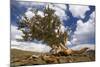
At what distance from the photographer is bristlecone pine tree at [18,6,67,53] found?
2.30m

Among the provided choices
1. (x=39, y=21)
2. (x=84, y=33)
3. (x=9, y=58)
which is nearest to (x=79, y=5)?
(x=84, y=33)

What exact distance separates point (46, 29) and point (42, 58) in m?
0.33

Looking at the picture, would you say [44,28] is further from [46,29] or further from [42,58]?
[42,58]

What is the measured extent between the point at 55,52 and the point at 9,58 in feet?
1.73

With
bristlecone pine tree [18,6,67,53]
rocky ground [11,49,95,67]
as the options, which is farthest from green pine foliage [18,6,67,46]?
rocky ground [11,49,95,67]

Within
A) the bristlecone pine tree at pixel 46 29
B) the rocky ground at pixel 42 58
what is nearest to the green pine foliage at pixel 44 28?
the bristlecone pine tree at pixel 46 29

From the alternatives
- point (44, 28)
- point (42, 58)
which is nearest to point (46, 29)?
point (44, 28)

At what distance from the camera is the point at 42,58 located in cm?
235

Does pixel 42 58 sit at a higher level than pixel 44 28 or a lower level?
lower

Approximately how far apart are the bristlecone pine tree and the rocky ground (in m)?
0.10

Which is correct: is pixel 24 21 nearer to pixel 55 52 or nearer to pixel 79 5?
pixel 55 52

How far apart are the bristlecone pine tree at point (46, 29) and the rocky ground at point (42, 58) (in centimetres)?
10
